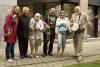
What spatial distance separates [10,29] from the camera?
1427 centimetres

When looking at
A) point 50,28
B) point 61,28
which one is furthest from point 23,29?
point 61,28

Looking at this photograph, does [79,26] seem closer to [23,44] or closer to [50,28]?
[50,28]

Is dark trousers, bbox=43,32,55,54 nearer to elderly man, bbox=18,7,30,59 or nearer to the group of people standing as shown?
the group of people standing

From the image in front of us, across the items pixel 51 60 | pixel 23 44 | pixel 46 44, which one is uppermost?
pixel 23 44

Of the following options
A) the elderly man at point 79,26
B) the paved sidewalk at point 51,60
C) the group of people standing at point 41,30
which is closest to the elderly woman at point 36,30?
the group of people standing at point 41,30

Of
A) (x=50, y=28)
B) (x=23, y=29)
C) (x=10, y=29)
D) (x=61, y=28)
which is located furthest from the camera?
(x=50, y=28)

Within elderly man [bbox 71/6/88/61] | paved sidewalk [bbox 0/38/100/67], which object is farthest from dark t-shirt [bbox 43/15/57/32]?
paved sidewalk [bbox 0/38/100/67]

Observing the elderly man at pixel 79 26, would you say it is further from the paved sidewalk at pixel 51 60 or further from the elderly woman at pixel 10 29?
the elderly woman at pixel 10 29

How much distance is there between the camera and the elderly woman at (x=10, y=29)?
14172 millimetres

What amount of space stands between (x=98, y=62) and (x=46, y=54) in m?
2.40

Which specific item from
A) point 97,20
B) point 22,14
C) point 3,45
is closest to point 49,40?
point 22,14

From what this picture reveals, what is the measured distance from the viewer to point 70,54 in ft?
54.1

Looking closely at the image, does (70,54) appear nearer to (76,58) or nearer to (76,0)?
(76,58)

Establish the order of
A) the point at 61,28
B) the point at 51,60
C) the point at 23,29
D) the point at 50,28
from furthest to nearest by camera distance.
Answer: the point at 50,28 < the point at 61,28 < the point at 23,29 < the point at 51,60
